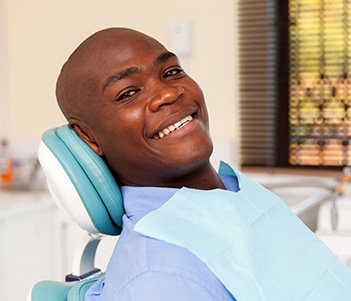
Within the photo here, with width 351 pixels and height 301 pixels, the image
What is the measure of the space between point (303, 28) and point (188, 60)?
1.64 feet

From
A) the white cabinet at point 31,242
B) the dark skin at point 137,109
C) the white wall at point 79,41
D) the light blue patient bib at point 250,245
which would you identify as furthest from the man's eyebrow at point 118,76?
the white wall at point 79,41

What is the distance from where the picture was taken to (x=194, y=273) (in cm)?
96

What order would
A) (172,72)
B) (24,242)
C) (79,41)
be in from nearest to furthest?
(172,72), (24,242), (79,41)

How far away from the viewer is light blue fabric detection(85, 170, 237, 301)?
3.06 feet

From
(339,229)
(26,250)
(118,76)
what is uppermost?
(118,76)

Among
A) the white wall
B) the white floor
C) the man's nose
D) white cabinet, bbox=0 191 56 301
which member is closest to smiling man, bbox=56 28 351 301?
the man's nose

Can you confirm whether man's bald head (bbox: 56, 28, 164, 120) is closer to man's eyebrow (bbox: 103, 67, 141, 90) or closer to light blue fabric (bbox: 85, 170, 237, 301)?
man's eyebrow (bbox: 103, 67, 141, 90)

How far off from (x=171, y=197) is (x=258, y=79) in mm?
1844

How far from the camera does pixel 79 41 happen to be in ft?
9.99

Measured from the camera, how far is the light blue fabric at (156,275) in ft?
3.06

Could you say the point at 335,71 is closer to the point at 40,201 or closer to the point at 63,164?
the point at 40,201

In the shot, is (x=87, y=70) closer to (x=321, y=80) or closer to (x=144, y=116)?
(x=144, y=116)

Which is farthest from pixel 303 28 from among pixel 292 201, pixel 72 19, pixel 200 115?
pixel 200 115

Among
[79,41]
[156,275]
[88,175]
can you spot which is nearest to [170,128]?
[88,175]
